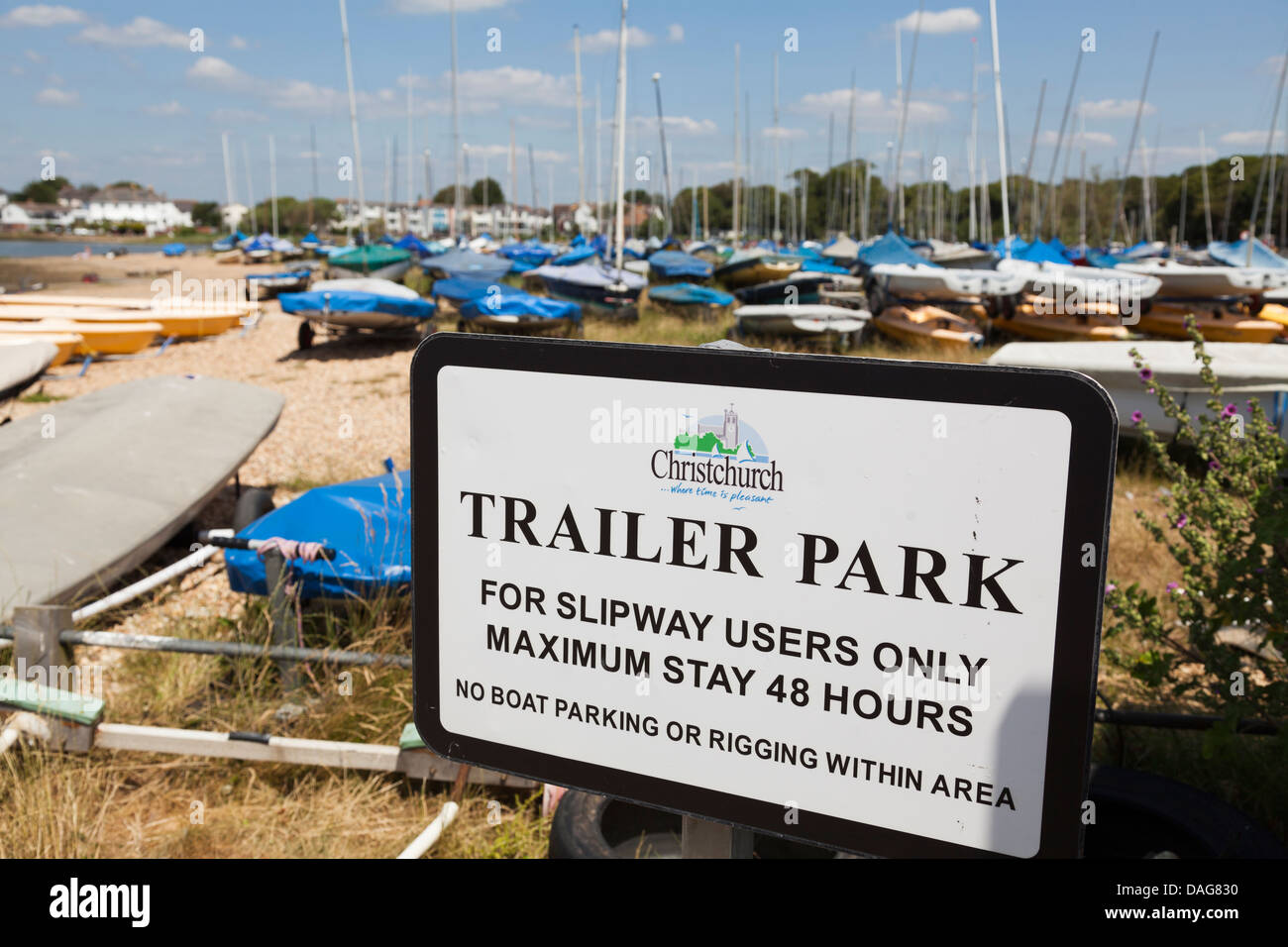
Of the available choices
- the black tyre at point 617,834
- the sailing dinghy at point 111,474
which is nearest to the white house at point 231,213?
the sailing dinghy at point 111,474

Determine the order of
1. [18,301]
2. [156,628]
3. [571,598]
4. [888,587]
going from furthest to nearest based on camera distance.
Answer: [18,301] → [156,628] → [571,598] → [888,587]

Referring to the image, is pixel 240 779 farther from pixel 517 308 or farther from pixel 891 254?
pixel 891 254

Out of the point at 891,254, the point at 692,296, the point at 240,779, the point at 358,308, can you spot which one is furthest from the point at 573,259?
the point at 240,779

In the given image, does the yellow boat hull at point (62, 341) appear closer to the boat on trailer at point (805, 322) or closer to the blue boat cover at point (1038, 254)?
the boat on trailer at point (805, 322)

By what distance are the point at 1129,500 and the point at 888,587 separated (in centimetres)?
874

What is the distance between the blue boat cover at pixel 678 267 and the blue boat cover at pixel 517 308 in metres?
12.0

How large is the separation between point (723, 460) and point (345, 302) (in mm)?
17673

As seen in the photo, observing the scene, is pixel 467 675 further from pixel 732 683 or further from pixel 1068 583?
pixel 1068 583

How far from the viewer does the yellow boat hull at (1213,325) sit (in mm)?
15695

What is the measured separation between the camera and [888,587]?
1.37 m

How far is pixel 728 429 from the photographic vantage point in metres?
1.43

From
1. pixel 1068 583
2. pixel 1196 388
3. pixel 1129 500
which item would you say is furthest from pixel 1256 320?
pixel 1068 583

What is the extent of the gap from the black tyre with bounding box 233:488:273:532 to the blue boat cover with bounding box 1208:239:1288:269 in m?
22.7

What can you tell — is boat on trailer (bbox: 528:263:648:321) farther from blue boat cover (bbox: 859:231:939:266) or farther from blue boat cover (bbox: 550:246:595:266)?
blue boat cover (bbox: 859:231:939:266)
